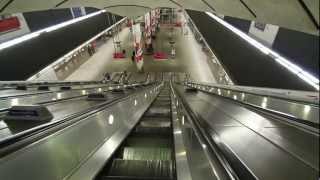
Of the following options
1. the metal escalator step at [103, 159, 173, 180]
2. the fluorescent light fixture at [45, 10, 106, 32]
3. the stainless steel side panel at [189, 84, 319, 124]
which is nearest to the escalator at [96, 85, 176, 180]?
the metal escalator step at [103, 159, 173, 180]

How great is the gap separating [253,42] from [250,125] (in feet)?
29.3

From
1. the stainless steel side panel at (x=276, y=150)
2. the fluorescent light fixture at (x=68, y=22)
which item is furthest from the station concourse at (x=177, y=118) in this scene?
the fluorescent light fixture at (x=68, y=22)

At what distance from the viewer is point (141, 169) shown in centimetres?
190

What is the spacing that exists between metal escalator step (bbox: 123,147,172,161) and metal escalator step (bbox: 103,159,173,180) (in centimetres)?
34

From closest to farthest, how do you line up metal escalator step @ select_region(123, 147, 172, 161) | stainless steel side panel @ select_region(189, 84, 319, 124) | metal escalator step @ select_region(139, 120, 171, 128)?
1. stainless steel side panel @ select_region(189, 84, 319, 124)
2. metal escalator step @ select_region(123, 147, 172, 161)
3. metal escalator step @ select_region(139, 120, 171, 128)

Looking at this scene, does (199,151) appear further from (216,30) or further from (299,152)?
(216,30)

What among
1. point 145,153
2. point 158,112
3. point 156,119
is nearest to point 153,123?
point 156,119

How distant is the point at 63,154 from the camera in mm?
1569

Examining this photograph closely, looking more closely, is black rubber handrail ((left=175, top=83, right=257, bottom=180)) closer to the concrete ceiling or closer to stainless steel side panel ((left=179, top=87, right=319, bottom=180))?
stainless steel side panel ((left=179, top=87, right=319, bottom=180))

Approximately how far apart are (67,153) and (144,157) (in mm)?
893

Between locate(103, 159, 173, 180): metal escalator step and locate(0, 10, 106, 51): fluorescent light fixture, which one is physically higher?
locate(0, 10, 106, 51): fluorescent light fixture

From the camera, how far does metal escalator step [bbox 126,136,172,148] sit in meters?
2.54

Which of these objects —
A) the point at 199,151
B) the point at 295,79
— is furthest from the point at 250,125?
the point at 295,79

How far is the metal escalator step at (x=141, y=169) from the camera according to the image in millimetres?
1806
